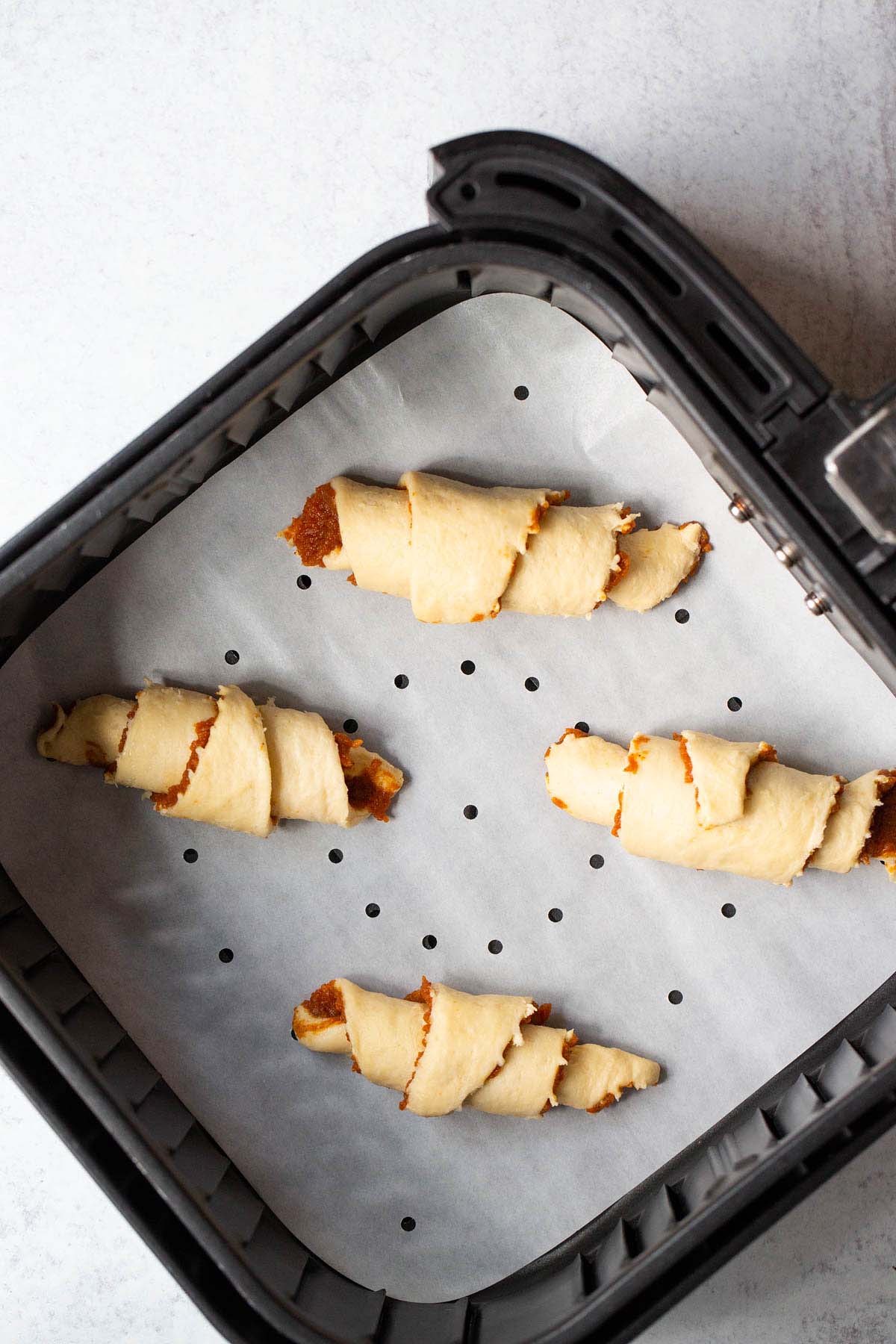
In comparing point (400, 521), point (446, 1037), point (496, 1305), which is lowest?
point (496, 1305)

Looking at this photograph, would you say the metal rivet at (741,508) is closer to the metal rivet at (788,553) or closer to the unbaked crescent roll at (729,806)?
the metal rivet at (788,553)

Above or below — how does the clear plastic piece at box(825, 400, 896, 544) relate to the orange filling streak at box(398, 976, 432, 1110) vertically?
above

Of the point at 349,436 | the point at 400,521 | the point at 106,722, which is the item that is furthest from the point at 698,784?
the point at 106,722

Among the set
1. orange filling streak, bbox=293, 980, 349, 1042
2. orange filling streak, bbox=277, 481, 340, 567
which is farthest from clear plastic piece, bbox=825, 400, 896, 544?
orange filling streak, bbox=293, 980, 349, 1042

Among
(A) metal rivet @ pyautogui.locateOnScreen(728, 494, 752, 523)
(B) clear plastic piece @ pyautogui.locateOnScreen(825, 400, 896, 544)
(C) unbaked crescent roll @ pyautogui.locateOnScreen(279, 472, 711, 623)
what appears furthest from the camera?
(C) unbaked crescent roll @ pyautogui.locateOnScreen(279, 472, 711, 623)

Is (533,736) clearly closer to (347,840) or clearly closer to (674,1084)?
(347,840)

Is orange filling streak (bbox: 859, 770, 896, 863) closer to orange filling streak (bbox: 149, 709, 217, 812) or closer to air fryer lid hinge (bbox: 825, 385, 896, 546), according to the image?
air fryer lid hinge (bbox: 825, 385, 896, 546)

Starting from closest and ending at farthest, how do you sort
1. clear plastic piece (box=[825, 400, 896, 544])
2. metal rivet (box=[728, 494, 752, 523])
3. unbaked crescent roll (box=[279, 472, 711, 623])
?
clear plastic piece (box=[825, 400, 896, 544]) < metal rivet (box=[728, 494, 752, 523]) < unbaked crescent roll (box=[279, 472, 711, 623])
